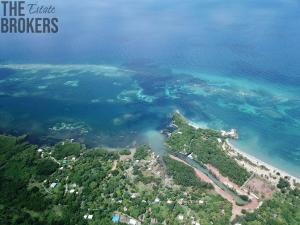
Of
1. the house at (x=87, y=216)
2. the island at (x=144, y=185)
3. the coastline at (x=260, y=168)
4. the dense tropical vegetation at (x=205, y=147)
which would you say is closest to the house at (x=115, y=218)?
the island at (x=144, y=185)

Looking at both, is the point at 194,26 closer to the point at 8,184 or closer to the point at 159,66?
the point at 159,66

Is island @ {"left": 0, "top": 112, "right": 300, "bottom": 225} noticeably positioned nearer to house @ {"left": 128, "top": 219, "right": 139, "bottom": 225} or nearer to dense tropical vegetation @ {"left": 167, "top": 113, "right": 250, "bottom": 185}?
house @ {"left": 128, "top": 219, "right": 139, "bottom": 225}

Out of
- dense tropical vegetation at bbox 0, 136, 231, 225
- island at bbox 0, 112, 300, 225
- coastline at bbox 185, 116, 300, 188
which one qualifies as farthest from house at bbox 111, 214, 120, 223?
coastline at bbox 185, 116, 300, 188

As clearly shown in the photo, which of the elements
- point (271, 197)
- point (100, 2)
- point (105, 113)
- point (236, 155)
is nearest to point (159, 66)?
point (105, 113)

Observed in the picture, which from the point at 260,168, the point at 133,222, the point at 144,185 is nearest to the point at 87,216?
the point at 133,222

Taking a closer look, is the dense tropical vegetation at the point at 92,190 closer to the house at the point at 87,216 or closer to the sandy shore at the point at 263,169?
the house at the point at 87,216

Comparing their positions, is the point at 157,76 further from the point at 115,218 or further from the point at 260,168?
the point at 115,218

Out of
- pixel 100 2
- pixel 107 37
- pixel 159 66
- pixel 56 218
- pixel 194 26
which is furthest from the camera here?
pixel 100 2
